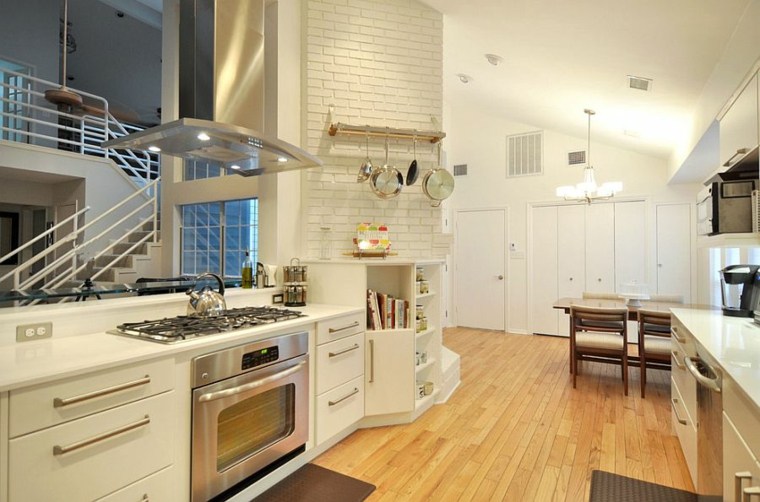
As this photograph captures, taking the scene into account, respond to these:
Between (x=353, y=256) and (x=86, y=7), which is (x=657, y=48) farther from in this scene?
(x=86, y=7)

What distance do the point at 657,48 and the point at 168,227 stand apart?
5.06 meters

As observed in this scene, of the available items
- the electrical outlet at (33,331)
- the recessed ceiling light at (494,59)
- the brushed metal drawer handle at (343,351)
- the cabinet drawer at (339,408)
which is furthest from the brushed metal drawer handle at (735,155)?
the electrical outlet at (33,331)

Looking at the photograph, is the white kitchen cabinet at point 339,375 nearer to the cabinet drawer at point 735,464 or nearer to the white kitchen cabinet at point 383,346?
the white kitchen cabinet at point 383,346

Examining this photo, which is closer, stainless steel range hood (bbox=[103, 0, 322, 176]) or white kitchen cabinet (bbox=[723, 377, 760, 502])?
white kitchen cabinet (bbox=[723, 377, 760, 502])

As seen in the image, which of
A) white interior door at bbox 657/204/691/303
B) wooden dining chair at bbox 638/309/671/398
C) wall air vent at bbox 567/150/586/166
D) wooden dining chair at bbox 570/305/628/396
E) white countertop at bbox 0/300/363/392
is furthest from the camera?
wall air vent at bbox 567/150/586/166

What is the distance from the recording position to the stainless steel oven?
1.70 meters

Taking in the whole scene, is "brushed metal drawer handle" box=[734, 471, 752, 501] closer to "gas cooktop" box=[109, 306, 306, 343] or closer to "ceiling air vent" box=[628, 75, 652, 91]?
"gas cooktop" box=[109, 306, 306, 343]

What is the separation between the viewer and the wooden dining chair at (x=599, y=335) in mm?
3598

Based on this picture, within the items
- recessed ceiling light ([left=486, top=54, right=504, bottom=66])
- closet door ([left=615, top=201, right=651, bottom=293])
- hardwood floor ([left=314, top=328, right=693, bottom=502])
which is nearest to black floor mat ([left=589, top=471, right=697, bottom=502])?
hardwood floor ([left=314, top=328, right=693, bottom=502])

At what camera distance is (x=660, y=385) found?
3801mm

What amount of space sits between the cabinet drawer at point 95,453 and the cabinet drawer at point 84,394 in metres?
Result: 0.03

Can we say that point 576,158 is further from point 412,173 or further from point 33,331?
point 33,331

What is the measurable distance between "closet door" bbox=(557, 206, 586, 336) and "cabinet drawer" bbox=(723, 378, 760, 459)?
475cm

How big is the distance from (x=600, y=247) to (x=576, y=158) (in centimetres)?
140
